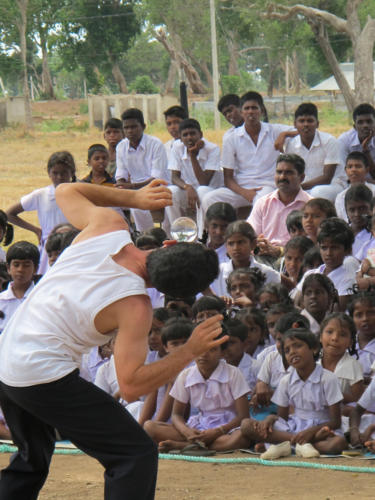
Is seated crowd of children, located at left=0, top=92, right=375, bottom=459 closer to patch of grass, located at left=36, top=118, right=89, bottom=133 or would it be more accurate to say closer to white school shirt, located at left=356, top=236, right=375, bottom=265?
white school shirt, located at left=356, top=236, right=375, bottom=265

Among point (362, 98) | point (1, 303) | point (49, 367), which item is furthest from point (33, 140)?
point (49, 367)

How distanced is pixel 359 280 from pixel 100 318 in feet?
9.92

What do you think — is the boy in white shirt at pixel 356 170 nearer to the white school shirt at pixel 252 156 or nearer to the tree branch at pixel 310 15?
the white school shirt at pixel 252 156

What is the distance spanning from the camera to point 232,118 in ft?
30.5

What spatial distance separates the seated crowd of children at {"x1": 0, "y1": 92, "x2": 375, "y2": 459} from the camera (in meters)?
5.29

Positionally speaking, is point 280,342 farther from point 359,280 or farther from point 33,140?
point 33,140

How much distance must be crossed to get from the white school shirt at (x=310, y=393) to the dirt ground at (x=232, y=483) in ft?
1.25

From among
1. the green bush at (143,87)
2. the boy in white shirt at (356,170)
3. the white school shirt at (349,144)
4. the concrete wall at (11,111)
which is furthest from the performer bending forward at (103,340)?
the green bush at (143,87)

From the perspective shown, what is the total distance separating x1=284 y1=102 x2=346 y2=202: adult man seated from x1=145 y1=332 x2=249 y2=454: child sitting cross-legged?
299cm

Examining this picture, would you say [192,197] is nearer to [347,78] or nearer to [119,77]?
[119,77]

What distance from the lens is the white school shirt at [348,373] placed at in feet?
17.7

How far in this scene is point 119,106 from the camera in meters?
31.6

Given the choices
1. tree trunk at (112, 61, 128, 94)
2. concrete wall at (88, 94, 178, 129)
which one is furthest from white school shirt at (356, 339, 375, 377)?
tree trunk at (112, 61, 128, 94)

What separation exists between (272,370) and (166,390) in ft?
2.33
